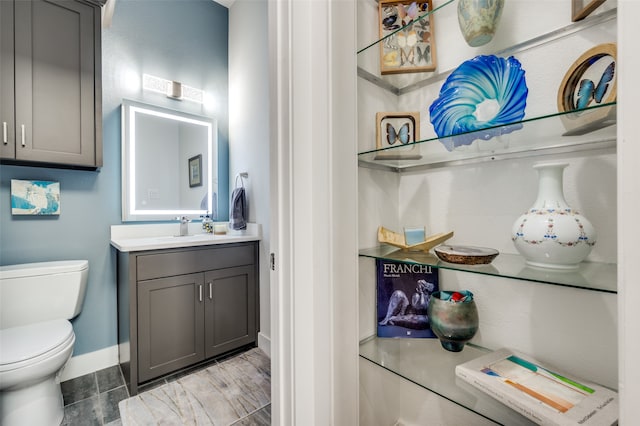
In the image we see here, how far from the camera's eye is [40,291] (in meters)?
1.53

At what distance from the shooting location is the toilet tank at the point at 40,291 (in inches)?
57.4

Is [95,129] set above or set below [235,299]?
above

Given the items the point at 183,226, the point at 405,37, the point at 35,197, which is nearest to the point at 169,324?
the point at 183,226

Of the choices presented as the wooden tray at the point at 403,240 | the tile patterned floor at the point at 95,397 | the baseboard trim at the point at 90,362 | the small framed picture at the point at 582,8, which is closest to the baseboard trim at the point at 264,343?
the tile patterned floor at the point at 95,397

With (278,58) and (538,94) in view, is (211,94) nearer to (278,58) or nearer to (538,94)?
(278,58)

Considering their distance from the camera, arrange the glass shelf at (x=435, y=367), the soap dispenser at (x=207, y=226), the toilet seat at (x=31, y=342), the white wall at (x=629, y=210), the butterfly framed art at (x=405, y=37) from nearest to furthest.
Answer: the white wall at (x=629, y=210) → the glass shelf at (x=435, y=367) → the butterfly framed art at (x=405, y=37) → the toilet seat at (x=31, y=342) → the soap dispenser at (x=207, y=226)

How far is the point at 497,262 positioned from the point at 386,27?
33.4 inches

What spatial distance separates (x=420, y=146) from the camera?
0.88 metres

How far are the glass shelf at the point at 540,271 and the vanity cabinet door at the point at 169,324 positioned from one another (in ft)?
4.84

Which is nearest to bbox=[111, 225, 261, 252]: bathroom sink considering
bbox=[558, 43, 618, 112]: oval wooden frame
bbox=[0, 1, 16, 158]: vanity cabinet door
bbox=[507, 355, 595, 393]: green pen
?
bbox=[0, 1, 16, 158]: vanity cabinet door

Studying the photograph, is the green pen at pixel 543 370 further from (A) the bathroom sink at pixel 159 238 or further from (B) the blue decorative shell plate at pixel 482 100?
(A) the bathroom sink at pixel 159 238

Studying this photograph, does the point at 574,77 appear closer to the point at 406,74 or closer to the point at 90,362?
the point at 406,74

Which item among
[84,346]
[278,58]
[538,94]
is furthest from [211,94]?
[538,94]

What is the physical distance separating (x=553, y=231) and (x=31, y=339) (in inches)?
82.4
